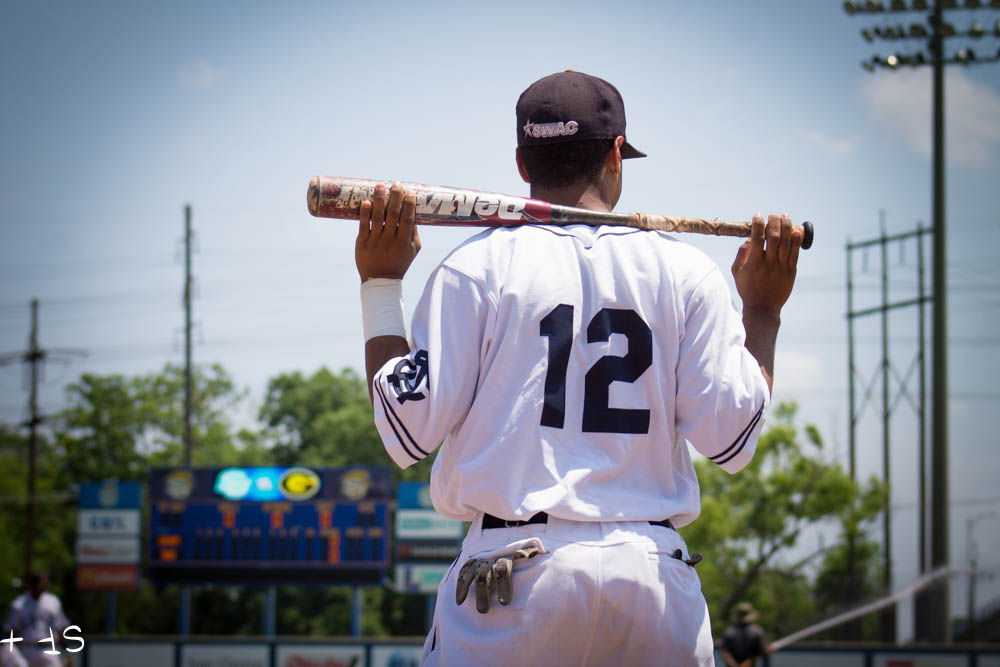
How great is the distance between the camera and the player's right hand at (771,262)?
2424 mm

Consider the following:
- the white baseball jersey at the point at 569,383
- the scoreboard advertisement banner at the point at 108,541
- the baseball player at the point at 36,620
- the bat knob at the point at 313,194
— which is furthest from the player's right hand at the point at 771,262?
the scoreboard advertisement banner at the point at 108,541

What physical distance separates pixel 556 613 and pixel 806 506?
34016mm

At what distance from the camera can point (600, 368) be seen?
2.05 m

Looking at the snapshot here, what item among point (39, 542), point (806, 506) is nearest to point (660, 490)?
point (806, 506)

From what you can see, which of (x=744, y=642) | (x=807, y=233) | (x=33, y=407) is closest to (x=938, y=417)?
(x=744, y=642)

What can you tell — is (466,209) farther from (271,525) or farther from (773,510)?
(773,510)

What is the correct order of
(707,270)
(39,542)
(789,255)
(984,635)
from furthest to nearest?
(39,542), (984,635), (789,255), (707,270)

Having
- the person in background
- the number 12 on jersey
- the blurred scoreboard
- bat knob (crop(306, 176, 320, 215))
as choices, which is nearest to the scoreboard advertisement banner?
the blurred scoreboard

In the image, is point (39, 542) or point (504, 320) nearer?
point (504, 320)

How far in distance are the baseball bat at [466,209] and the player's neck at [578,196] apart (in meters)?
0.04

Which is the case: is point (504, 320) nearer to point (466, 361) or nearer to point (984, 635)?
point (466, 361)

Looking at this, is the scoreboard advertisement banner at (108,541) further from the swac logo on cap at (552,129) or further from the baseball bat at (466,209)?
the swac logo on cap at (552,129)

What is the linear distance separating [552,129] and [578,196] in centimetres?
17

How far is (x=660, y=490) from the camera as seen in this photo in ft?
6.84
